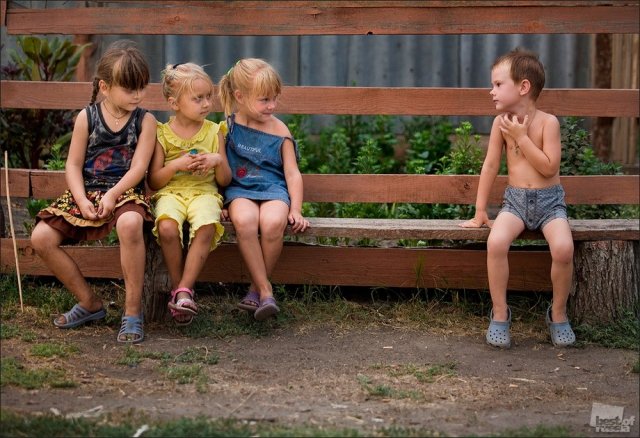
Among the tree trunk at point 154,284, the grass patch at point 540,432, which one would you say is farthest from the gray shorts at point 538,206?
the tree trunk at point 154,284

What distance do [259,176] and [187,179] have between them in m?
0.37

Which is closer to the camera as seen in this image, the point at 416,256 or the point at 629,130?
the point at 416,256

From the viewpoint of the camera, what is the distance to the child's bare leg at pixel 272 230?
5.05 meters

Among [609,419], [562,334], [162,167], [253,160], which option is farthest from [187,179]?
[609,419]

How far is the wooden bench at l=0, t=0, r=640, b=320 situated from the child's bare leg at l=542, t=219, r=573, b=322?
19.3 inches

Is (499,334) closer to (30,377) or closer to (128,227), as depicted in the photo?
(128,227)

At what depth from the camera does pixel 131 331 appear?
4.88 m

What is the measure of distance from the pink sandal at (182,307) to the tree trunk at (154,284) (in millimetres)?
198

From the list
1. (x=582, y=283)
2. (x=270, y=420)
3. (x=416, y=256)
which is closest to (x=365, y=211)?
(x=416, y=256)

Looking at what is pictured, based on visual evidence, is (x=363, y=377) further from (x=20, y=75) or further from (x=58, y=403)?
(x=20, y=75)

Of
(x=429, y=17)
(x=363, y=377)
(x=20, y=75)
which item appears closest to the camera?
(x=363, y=377)

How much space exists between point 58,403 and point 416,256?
223cm

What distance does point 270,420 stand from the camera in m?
3.84

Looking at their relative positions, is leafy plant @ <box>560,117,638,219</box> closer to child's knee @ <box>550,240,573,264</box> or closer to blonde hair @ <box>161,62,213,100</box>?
child's knee @ <box>550,240,573,264</box>
